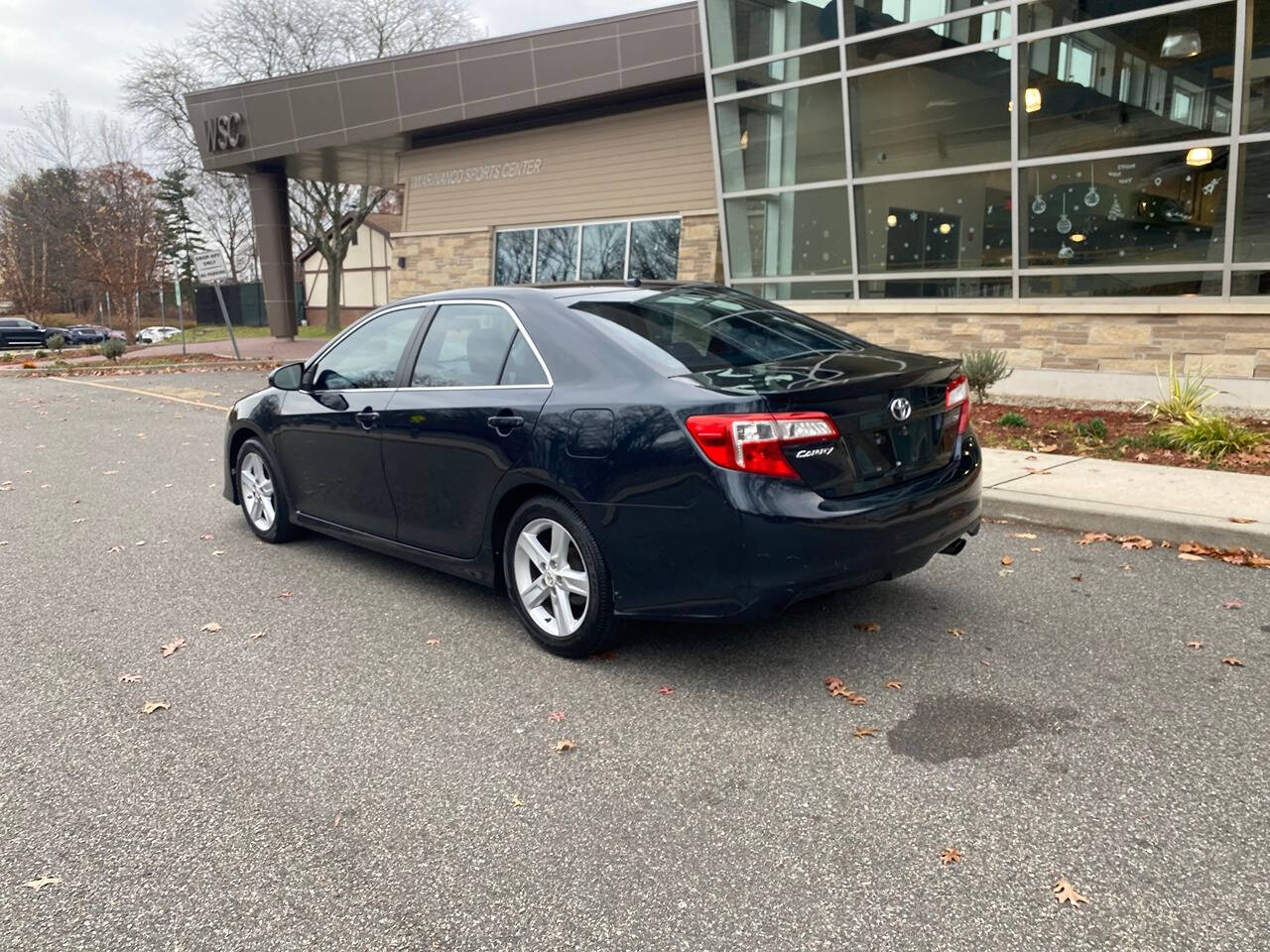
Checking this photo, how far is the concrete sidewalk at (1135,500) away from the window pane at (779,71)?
25.0 feet

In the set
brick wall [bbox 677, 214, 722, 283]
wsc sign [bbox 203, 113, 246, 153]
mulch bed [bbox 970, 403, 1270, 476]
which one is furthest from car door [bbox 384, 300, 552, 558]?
wsc sign [bbox 203, 113, 246, 153]

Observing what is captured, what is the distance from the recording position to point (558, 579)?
4145 mm

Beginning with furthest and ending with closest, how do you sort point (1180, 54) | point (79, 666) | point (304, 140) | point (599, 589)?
point (304, 140) < point (1180, 54) < point (79, 666) < point (599, 589)

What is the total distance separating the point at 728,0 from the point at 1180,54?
602cm

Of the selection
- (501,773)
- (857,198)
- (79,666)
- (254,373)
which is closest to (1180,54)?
(857,198)

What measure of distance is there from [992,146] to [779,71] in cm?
338

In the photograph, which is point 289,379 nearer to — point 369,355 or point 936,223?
point 369,355

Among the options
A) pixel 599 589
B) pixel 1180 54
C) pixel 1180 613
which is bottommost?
pixel 1180 613

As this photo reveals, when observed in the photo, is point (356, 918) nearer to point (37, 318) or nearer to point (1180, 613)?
point (1180, 613)

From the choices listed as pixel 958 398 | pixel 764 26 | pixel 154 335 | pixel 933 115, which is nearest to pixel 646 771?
pixel 958 398

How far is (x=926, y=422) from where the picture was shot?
4027 millimetres

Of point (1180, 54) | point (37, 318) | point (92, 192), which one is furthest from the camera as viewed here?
point (37, 318)

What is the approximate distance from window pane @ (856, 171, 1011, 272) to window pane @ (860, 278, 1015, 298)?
0.17 meters

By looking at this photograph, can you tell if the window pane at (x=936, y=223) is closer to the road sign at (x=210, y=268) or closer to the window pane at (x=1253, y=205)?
the window pane at (x=1253, y=205)
